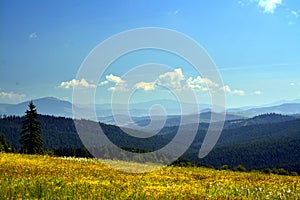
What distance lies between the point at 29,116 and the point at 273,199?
59.0m

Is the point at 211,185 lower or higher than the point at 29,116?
lower

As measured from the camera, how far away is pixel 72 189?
1273 cm

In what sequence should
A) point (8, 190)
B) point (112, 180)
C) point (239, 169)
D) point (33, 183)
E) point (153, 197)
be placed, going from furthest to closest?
point (239, 169), point (112, 180), point (33, 183), point (153, 197), point (8, 190)

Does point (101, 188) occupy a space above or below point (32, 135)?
below

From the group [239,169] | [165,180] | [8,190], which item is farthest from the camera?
[239,169]

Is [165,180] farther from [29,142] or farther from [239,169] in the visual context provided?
[29,142]

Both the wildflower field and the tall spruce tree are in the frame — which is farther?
the tall spruce tree

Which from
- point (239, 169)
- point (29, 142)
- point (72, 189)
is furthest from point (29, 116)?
point (72, 189)

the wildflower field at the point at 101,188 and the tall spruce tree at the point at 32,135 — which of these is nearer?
the wildflower field at the point at 101,188

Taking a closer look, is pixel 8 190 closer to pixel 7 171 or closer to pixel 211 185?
pixel 7 171

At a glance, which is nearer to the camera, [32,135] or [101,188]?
[101,188]

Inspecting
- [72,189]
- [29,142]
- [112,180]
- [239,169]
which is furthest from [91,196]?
[29,142]

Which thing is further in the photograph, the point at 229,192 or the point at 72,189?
the point at 229,192

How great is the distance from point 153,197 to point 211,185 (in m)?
5.28
